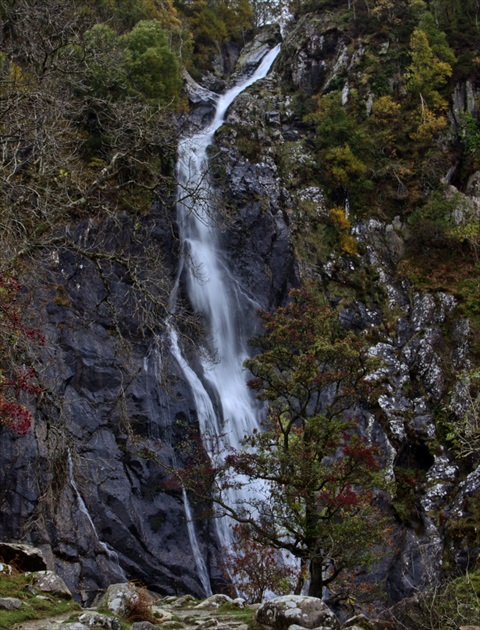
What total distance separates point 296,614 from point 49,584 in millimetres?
3363

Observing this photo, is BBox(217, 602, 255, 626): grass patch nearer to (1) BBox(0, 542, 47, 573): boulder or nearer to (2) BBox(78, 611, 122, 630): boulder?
(2) BBox(78, 611, 122, 630): boulder

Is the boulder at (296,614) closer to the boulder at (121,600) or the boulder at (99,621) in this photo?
the boulder at (121,600)

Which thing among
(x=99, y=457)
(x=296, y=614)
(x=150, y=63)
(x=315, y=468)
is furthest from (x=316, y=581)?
(x=150, y=63)

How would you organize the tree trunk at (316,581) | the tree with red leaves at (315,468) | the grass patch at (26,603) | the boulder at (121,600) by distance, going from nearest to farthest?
the grass patch at (26,603), the boulder at (121,600), the tree with red leaves at (315,468), the tree trunk at (316,581)

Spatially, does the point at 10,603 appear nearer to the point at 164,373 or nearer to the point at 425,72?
the point at 164,373

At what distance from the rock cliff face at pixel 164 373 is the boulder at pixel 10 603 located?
1324 millimetres

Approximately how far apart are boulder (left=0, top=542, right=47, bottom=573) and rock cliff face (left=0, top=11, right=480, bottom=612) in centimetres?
91

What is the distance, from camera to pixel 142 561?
1319 centimetres

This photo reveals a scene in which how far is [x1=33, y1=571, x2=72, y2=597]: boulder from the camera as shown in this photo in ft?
25.1

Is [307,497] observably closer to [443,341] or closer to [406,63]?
[443,341]

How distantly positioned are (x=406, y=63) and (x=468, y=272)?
39.2ft

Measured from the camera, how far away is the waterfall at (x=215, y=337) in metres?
16.2

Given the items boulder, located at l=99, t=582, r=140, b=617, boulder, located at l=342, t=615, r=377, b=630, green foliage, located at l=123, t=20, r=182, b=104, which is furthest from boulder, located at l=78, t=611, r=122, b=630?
green foliage, located at l=123, t=20, r=182, b=104

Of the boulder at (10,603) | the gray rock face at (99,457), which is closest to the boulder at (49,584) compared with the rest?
the boulder at (10,603)
